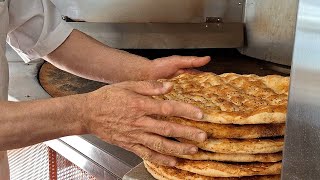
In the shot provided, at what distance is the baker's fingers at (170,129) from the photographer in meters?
0.79

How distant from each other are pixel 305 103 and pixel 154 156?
0.38 meters

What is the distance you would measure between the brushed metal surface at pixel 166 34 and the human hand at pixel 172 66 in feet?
3.59

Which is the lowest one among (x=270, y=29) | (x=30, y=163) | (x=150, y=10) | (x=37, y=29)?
(x=30, y=163)

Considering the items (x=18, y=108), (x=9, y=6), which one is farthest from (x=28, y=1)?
(x=18, y=108)

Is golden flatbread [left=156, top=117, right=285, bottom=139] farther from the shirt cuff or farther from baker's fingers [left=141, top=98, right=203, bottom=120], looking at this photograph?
the shirt cuff

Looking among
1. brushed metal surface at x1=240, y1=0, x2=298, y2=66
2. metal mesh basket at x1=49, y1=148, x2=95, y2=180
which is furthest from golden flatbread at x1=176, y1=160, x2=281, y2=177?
brushed metal surface at x1=240, y1=0, x2=298, y2=66

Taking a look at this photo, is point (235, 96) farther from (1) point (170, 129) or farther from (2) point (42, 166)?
(2) point (42, 166)

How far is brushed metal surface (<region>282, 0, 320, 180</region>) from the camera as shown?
514 mm

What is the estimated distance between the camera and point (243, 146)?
80cm

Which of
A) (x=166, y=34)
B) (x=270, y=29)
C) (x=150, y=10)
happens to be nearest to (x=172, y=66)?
(x=166, y=34)

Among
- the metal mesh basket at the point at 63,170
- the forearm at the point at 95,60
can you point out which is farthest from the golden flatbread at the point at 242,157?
the metal mesh basket at the point at 63,170

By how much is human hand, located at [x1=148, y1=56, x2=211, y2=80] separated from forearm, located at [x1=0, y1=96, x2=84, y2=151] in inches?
15.7

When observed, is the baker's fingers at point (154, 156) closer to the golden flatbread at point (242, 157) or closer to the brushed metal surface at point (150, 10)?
the golden flatbread at point (242, 157)

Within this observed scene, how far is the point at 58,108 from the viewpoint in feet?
3.29
